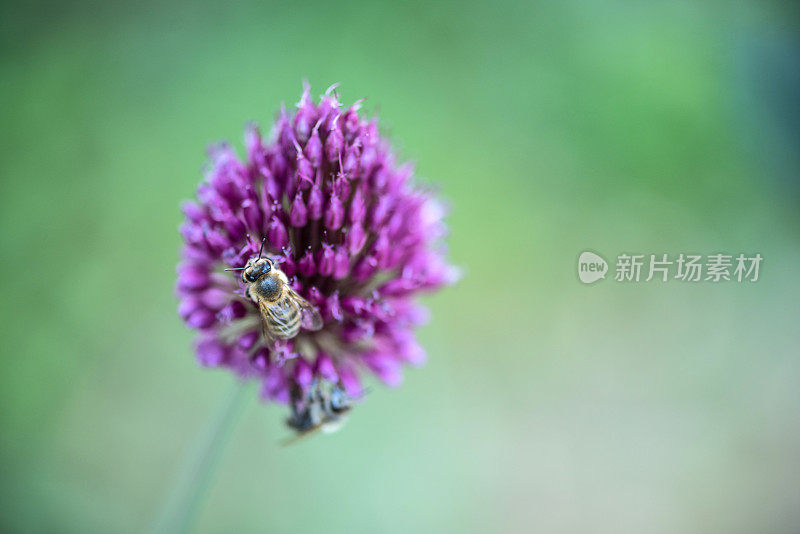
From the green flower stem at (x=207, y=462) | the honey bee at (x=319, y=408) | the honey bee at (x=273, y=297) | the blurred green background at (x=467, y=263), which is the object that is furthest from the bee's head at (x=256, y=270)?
the blurred green background at (x=467, y=263)

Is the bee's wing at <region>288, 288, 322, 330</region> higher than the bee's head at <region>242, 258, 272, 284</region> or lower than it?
lower

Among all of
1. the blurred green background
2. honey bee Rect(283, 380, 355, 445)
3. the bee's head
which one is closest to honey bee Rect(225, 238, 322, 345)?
the bee's head

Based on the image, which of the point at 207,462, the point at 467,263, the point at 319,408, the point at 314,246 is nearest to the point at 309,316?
the point at 314,246

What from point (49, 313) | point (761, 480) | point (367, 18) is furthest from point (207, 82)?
point (761, 480)

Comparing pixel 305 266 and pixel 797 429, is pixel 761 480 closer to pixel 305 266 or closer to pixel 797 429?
pixel 797 429

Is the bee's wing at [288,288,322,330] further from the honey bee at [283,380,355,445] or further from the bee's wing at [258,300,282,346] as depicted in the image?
the honey bee at [283,380,355,445]

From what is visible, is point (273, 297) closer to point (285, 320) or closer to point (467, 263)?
point (285, 320)

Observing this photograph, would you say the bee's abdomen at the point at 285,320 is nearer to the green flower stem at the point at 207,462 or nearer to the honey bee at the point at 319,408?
the honey bee at the point at 319,408

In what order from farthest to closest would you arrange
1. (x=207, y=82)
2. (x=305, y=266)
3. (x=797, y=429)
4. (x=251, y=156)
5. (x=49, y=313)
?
(x=797, y=429), (x=207, y=82), (x=49, y=313), (x=251, y=156), (x=305, y=266)
